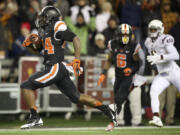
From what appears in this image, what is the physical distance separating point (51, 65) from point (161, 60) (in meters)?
1.82

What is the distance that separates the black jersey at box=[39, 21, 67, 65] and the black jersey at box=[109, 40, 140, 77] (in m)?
1.72

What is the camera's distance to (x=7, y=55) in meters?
11.8

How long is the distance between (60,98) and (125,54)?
2218 mm

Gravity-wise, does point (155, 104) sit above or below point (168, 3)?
below

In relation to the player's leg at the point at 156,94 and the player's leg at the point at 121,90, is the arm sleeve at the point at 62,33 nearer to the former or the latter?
the player's leg at the point at 156,94

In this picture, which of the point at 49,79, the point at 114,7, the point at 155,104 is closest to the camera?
the point at 49,79

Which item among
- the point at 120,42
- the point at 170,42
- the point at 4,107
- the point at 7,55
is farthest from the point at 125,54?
the point at 7,55

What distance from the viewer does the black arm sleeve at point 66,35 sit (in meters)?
7.39

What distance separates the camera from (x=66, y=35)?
7.43 m

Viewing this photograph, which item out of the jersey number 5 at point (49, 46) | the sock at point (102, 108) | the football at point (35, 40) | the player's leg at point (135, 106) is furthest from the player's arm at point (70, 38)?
the player's leg at point (135, 106)

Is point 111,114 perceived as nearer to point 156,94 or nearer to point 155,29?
point 156,94

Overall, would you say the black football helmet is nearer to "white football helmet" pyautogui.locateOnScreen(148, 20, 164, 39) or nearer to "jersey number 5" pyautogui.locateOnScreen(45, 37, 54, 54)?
"jersey number 5" pyautogui.locateOnScreen(45, 37, 54, 54)

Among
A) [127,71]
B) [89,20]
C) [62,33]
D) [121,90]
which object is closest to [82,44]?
[89,20]

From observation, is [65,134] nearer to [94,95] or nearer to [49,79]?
[49,79]
